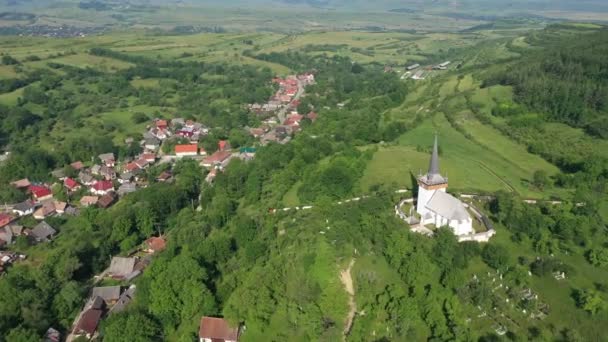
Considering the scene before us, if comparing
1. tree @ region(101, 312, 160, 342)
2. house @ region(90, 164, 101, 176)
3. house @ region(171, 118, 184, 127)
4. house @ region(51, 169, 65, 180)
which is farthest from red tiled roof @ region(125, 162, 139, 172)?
tree @ region(101, 312, 160, 342)

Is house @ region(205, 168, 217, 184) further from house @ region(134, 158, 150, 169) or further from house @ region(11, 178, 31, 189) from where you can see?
house @ region(11, 178, 31, 189)

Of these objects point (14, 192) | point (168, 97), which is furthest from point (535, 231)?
point (168, 97)

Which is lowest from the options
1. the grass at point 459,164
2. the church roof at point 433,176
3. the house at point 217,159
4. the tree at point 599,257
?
the house at point 217,159

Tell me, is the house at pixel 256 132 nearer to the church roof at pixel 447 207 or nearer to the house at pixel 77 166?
the house at pixel 77 166

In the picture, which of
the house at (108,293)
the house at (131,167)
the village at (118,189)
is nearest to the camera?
the village at (118,189)

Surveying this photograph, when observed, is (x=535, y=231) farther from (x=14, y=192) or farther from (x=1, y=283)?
(x=14, y=192)

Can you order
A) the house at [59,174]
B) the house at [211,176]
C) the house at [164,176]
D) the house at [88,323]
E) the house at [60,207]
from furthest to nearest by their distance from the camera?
1. the house at [59,174]
2. the house at [164,176]
3. the house at [211,176]
4. the house at [60,207]
5. the house at [88,323]

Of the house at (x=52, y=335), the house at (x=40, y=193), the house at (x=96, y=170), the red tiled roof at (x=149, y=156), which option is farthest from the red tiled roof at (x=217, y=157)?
the house at (x=52, y=335)
